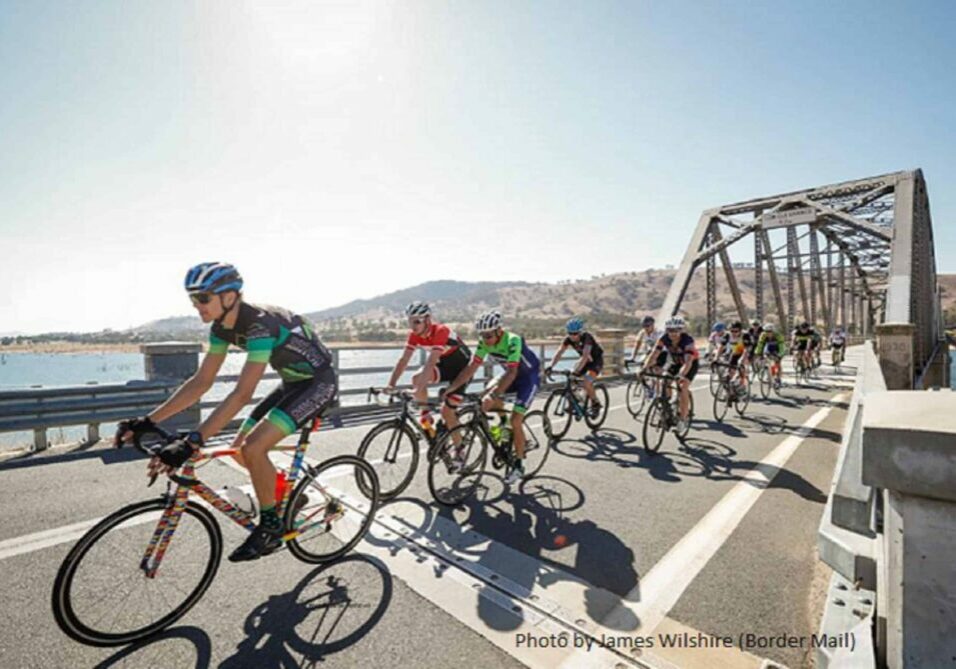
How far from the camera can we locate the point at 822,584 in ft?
11.0

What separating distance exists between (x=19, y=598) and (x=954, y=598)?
4648mm

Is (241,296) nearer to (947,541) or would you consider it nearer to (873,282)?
(947,541)

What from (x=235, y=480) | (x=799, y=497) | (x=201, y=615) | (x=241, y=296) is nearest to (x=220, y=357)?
(x=241, y=296)

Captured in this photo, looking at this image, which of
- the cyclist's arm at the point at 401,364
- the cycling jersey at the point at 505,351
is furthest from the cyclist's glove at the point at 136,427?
the cycling jersey at the point at 505,351

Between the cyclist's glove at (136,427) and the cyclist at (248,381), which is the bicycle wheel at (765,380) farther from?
the cyclist's glove at (136,427)

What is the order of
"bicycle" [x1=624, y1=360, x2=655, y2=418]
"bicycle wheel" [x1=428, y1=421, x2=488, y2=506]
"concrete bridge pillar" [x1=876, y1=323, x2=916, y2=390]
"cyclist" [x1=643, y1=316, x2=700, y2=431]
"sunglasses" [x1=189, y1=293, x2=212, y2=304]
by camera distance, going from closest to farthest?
"sunglasses" [x1=189, y1=293, x2=212, y2=304] < "bicycle wheel" [x1=428, y1=421, x2=488, y2=506] < "cyclist" [x1=643, y1=316, x2=700, y2=431] < "bicycle" [x1=624, y1=360, x2=655, y2=418] < "concrete bridge pillar" [x1=876, y1=323, x2=916, y2=390]

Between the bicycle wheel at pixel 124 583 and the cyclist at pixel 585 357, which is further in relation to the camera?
the cyclist at pixel 585 357

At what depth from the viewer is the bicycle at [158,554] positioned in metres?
2.69

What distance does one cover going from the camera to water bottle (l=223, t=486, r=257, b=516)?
3.23m

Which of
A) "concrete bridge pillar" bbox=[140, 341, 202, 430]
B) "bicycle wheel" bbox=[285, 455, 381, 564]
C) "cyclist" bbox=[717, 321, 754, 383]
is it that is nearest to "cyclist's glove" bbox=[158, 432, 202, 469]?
"bicycle wheel" bbox=[285, 455, 381, 564]

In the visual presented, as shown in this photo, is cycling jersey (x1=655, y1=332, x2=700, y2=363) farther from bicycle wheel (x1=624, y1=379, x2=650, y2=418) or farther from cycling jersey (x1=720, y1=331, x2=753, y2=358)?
cycling jersey (x1=720, y1=331, x2=753, y2=358)

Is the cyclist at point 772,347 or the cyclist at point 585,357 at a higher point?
the cyclist at point 585,357

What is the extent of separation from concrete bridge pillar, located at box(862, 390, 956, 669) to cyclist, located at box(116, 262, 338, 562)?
10.1 ft

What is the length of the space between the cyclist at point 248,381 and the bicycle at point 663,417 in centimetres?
495
